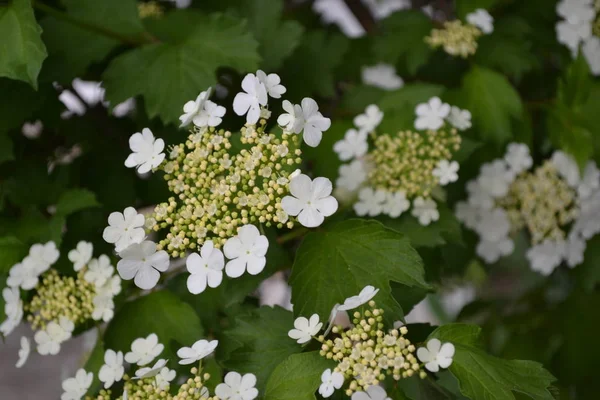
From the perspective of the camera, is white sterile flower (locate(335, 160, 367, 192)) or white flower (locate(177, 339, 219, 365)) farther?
white sterile flower (locate(335, 160, 367, 192))

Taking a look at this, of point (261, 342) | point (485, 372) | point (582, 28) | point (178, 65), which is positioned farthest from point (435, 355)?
point (582, 28)

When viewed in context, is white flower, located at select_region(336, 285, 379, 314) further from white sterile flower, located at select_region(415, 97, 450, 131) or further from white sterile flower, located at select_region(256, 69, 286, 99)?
white sterile flower, located at select_region(415, 97, 450, 131)

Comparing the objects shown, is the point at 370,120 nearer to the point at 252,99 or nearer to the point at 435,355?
the point at 252,99

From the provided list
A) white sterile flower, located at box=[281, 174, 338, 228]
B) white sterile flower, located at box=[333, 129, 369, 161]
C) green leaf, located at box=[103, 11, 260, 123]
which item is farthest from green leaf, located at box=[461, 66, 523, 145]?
white sterile flower, located at box=[281, 174, 338, 228]

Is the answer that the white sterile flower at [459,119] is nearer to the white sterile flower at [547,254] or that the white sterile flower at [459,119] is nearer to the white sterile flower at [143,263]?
the white sterile flower at [547,254]

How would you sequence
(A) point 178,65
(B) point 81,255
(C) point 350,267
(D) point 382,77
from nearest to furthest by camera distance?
(C) point 350,267, (B) point 81,255, (A) point 178,65, (D) point 382,77

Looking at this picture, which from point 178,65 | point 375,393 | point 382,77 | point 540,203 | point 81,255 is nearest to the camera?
point 375,393

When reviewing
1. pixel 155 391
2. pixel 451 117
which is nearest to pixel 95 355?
pixel 155 391

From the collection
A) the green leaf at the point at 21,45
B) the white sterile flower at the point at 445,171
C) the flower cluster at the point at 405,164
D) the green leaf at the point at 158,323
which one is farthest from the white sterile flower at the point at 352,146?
the green leaf at the point at 21,45
